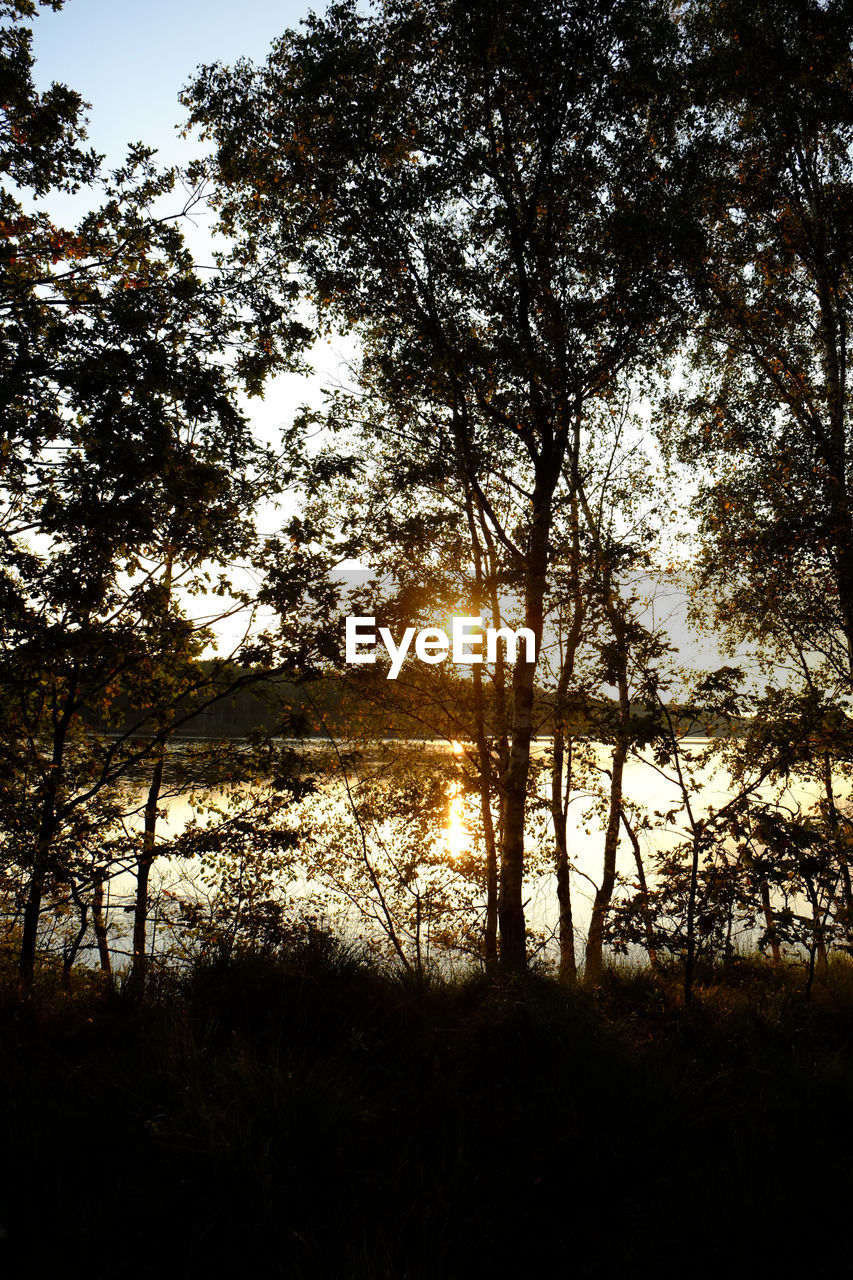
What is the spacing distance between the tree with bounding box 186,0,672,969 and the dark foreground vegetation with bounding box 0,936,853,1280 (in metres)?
4.91

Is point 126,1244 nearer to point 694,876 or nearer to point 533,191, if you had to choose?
point 694,876

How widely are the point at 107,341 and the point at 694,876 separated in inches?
245

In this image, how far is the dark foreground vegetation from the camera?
2.91 metres

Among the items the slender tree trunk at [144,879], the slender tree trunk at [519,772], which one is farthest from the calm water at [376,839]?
the slender tree trunk at [519,772]

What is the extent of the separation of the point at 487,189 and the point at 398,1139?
33.9ft

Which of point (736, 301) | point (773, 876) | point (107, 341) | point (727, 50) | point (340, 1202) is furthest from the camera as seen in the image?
point (736, 301)

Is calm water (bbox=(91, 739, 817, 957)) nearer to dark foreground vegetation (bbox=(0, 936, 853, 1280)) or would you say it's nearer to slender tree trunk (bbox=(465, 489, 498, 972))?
slender tree trunk (bbox=(465, 489, 498, 972))

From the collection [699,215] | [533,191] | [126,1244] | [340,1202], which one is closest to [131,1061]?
[126,1244]

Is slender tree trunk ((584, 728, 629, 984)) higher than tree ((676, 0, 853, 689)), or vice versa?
tree ((676, 0, 853, 689))

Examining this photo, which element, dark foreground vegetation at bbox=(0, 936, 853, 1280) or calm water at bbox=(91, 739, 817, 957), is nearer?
dark foreground vegetation at bbox=(0, 936, 853, 1280)

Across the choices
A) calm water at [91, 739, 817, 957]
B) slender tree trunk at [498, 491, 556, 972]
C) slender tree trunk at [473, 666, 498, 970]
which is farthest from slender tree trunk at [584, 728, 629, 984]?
slender tree trunk at [498, 491, 556, 972]

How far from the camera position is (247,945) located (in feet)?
20.1

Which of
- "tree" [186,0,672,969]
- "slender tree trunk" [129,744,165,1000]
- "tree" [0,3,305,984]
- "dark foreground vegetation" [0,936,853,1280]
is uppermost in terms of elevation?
"tree" [186,0,672,969]

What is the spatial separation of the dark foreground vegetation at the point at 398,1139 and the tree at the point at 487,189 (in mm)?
4911
